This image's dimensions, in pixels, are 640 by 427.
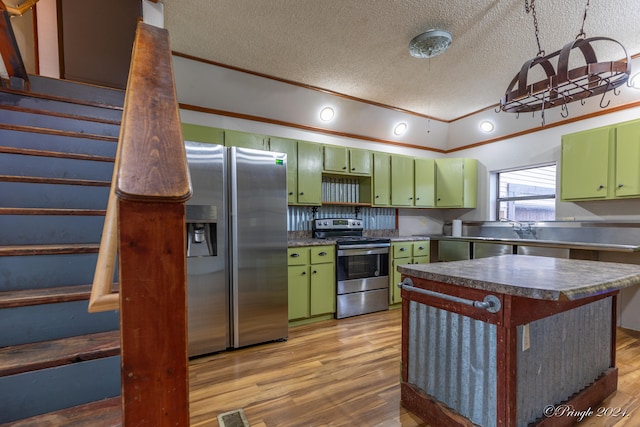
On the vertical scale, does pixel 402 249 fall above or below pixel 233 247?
below

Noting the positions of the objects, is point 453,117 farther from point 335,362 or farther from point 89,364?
point 89,364

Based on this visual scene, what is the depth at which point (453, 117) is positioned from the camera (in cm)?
481

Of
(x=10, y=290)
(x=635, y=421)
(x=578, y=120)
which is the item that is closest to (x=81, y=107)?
(x=10, y=290)

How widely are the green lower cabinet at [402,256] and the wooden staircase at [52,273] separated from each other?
3276 millimetres

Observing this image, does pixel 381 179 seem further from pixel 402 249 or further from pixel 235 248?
pixel 235 248

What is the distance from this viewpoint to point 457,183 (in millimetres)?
4773

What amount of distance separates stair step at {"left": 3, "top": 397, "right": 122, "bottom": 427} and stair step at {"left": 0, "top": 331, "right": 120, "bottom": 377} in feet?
0.53

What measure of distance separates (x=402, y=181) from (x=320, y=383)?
126 inches

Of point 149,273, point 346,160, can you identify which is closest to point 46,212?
point 149,273

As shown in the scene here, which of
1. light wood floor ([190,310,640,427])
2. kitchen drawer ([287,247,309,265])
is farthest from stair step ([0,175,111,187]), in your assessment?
kitchen drawer ([287,247,309,265])

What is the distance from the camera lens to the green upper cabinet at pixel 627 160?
303 cm

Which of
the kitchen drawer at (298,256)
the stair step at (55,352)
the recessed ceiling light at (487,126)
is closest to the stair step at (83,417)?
the stair step at (55,352)

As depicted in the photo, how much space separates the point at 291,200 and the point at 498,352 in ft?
8.80

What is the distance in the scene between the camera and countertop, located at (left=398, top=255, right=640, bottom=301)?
1.24 m
